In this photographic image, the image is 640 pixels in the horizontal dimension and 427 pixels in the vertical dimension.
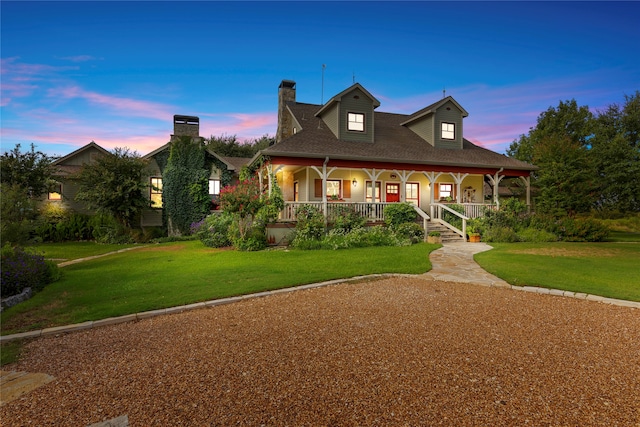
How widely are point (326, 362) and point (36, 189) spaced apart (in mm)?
22499

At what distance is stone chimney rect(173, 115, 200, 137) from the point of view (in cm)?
2327

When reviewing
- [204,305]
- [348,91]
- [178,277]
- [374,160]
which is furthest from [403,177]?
[204,305]

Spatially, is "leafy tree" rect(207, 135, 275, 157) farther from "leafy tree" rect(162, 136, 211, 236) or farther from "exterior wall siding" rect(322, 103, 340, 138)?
"exterior wall siding" rect(322, 103, 340, 138)

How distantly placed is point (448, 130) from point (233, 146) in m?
32.3

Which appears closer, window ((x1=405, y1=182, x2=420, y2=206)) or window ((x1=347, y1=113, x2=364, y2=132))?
window ((x1=347, y1=113, x2=364, y2=132))

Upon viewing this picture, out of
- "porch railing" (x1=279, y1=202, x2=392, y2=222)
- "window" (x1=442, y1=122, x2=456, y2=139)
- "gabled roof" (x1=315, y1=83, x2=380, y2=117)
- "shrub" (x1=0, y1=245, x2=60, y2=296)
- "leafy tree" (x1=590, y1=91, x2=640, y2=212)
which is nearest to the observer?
"shrub" (x1=0, y1=245, x2=60, y2=296)

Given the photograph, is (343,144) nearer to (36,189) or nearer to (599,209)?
(36,189)

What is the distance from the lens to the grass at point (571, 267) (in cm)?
689

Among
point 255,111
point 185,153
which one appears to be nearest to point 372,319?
point 185,153

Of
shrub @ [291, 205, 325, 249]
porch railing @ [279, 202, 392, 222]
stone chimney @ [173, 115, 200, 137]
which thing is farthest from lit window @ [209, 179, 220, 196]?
shrub @ [291, 205, 325, 249]

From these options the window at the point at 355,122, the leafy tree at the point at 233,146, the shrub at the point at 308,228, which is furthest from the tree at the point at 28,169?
the leafy tree at the point at 233,146

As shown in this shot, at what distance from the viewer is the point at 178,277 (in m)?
8.16

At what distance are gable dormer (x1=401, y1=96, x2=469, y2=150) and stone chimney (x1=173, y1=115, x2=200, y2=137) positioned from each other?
16604 mm

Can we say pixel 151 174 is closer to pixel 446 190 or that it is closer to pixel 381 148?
pixel 381 148
